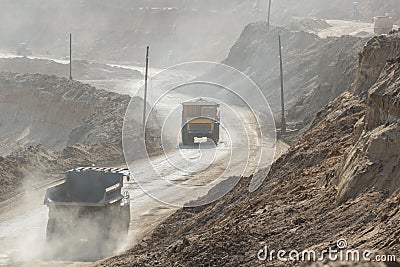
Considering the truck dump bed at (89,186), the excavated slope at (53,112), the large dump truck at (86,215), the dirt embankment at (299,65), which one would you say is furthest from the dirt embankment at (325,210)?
the excavated slope at (53,112)

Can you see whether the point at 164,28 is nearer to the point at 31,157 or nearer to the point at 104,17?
the point at 104,17

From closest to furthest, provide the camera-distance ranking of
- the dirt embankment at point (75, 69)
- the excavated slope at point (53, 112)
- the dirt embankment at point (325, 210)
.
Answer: the dirt embankment at point (325, 210) → the excavated slope at point (53, 112) → the dirt embankment at point (75, 69)

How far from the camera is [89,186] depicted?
19.7 meters

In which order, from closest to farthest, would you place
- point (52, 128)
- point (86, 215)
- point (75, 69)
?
point (86, 215)
point (52, 128)
point (75, 69)

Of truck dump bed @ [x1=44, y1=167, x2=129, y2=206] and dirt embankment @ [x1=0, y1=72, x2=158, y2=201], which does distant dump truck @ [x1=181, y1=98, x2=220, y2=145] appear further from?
truck dump bed @ [x1=44, y1=167, x2=129, y2=206]

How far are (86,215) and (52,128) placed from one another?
34288 millimetres

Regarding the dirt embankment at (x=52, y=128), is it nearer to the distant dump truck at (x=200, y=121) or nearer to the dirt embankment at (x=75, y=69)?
the distant dump truck at (x=200, y=121)

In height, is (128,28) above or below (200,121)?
above

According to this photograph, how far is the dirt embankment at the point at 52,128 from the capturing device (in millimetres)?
30359

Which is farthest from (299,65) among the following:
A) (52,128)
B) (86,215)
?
(86,215)

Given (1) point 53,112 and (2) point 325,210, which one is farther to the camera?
(1) point 53,112

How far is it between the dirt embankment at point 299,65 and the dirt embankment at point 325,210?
22.7m

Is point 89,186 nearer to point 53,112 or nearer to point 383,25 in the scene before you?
point 53,112

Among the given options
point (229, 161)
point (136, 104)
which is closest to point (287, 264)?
point (229, 161)
